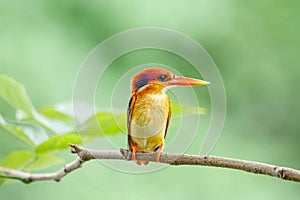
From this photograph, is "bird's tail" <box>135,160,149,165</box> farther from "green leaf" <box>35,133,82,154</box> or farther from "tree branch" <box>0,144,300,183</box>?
"green leaf" <box>35,133,82,154</box>

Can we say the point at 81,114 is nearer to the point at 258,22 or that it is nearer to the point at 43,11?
the point at 43,11

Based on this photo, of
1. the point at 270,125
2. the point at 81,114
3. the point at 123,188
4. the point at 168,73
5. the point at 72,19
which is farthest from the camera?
the point at 270,125

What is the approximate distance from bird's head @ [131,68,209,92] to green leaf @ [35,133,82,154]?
0.14 metres

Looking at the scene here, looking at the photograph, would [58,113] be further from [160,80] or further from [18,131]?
[160,80]

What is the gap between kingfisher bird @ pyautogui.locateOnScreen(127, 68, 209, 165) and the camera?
1.07ft

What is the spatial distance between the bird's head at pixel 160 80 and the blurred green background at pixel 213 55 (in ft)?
2.87

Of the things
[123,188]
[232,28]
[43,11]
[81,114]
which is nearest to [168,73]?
[81,114]

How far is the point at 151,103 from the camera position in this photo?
33 cm

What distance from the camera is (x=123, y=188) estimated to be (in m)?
1.19

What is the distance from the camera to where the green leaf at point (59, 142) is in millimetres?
467

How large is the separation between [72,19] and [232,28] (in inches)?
15.6

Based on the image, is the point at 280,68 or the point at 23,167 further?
the point at 280,68

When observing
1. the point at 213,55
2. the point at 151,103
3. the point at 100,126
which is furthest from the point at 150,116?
the point at 213,55

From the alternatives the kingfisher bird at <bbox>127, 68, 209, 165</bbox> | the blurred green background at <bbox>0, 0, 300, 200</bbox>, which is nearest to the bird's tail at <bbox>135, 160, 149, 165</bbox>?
the kingfisher bird at <bbox>127, 68, 209, 165</bbox>
